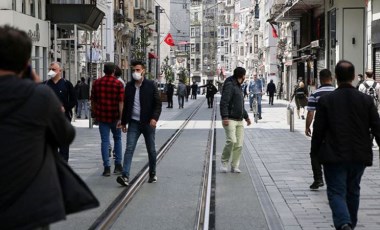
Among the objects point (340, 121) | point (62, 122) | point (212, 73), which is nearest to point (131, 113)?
point (340, 121)

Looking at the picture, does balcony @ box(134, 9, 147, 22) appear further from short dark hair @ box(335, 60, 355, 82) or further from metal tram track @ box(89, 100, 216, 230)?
short dark hair @ box(335, 60, 355, 82)

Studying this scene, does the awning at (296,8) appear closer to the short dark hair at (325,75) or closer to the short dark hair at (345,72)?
the short dark hair at (325,75)

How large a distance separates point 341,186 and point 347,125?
54cm

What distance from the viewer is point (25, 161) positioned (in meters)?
3.81

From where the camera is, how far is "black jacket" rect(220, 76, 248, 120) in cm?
1234

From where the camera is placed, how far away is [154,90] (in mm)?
10961

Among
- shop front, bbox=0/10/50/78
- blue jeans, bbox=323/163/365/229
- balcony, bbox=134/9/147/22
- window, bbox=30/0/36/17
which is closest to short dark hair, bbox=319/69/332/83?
blue jeans, bbox=323/163/365/229

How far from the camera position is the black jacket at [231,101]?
1234cm

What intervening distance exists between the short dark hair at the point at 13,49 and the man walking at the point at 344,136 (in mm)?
3592

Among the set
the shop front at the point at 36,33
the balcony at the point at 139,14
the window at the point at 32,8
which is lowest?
the shop front at the point at 36,33

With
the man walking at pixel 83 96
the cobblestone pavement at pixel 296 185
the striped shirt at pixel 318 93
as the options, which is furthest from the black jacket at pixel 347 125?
the man walking at pixel 83 96

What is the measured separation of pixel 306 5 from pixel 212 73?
347ft

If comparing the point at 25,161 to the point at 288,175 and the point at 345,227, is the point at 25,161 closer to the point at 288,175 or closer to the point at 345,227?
the point at 345,227

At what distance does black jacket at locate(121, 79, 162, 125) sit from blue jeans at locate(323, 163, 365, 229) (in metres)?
4.37
